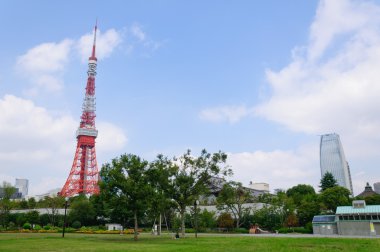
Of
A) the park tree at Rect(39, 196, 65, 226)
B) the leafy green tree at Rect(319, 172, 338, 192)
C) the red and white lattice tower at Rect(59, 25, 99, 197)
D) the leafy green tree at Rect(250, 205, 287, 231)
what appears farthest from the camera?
the red and white lattice tower at Rect(59, 25, 99, 197)

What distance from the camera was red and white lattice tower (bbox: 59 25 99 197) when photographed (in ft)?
305

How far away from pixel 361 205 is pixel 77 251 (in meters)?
36.1

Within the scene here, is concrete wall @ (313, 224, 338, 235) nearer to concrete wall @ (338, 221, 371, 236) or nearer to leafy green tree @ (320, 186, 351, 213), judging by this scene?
concrete wall @ (338, 221, 371, 236)

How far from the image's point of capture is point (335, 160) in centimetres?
19450

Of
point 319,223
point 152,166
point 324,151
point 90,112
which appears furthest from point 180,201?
point 324,151

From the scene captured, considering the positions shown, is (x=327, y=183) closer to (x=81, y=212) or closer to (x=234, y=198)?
(x=234, y=198)

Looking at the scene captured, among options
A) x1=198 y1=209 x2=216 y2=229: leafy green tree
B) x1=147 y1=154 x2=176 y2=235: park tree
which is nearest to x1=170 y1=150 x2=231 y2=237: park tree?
x1=147 y1=154 x2=176 y2=235: park tree

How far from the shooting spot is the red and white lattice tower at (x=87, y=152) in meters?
92.9

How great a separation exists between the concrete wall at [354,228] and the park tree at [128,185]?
24.2 m

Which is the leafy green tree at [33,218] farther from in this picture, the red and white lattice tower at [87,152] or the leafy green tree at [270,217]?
the leafy green tree at [270,217]

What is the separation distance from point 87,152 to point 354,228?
78656 mm

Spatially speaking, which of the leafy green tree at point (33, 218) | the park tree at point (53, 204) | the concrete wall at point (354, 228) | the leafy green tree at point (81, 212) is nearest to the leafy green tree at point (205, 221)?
the leafy green tree at point (81, 212)

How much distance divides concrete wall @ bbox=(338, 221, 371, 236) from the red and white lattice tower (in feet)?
223

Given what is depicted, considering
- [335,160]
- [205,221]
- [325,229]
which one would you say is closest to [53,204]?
[205,221]
